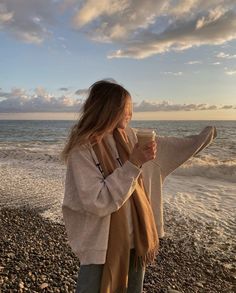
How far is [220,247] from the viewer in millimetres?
6473

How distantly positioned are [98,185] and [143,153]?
1.08ft

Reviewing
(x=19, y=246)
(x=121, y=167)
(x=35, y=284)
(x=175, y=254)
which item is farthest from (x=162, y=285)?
(x=121, y=167)

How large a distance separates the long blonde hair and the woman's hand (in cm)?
24

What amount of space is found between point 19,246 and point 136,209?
3.95 meters

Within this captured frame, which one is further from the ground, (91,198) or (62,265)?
(91,198)

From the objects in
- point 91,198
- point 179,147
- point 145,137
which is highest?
point 145,137

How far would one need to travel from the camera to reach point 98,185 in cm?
212

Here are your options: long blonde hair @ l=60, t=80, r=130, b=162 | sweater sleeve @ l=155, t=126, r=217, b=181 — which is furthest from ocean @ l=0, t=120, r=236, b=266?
long blonde hair @ l=60, t=80, r=130, b=162

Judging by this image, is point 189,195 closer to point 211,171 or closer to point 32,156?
point 211,171

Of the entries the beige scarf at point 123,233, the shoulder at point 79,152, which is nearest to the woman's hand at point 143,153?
the beige scarf at point 123,233

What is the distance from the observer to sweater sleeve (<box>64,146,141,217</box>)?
82.9 inches

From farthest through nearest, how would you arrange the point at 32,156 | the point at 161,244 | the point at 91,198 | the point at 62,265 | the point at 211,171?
the point at 32,156, the point at 211,171, the point at 161,244, the point at 62,265, the point at 91,198

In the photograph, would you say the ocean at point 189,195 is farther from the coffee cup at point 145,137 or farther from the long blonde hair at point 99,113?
the long blonde hair at point 99,113

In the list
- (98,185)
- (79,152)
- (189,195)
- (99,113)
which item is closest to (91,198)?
(98,185)
